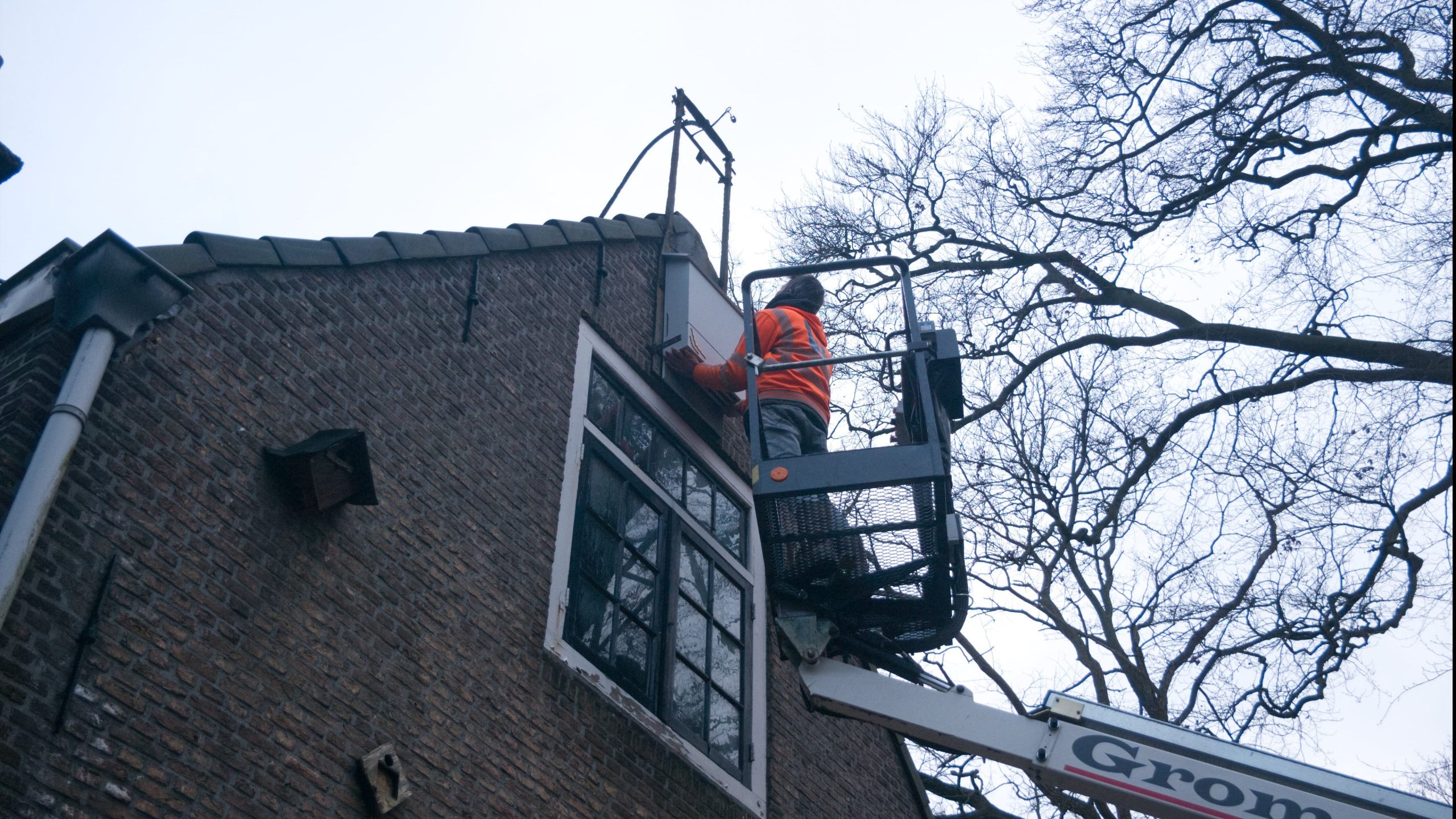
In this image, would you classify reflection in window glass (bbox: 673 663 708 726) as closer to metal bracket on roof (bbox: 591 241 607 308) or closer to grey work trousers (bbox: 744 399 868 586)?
grey work trousers (bbox: 744 399 868 586)

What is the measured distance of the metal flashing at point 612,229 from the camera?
847 cm

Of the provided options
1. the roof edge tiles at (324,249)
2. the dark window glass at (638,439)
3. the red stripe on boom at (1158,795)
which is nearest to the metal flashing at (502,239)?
the roof edge tiles at (324,249)

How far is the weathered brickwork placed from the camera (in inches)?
175

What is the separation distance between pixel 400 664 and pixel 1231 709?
8600 mm

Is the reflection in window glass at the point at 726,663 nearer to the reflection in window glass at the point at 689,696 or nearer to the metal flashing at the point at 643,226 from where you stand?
the reflection in window glass at the point at 689,696

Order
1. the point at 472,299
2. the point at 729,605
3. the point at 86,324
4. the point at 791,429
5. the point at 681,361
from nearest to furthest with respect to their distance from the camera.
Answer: the point at 86,324, the point at 791,429, the point at 472,299, the point at 729,605, the point at 681,361

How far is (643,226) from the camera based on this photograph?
9.12 m

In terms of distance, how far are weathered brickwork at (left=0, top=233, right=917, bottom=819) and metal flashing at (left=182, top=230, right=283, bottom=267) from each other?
9 cm

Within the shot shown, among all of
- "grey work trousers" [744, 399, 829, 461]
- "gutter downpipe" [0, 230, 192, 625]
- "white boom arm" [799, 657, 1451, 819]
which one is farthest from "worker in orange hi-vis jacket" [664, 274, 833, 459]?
"gutter downpipe" [0, 230, 192, 625]

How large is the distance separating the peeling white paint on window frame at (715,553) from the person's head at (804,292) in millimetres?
1103

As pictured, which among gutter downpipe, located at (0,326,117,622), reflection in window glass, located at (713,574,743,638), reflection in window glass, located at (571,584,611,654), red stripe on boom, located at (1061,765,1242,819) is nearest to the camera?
gutter downpipe, located at (0,326,117,622)

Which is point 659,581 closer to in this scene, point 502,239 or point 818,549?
point 818,549

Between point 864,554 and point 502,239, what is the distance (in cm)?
285

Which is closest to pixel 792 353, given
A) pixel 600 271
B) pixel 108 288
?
pixel 600 271
